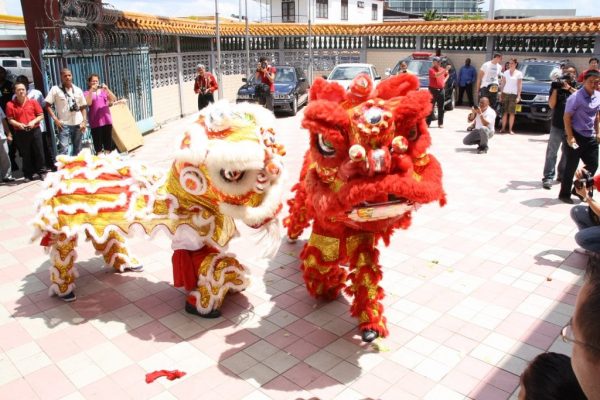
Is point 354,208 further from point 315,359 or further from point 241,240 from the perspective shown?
point 241,240

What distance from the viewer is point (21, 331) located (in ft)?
13.9

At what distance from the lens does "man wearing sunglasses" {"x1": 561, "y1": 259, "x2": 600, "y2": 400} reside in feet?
3.53

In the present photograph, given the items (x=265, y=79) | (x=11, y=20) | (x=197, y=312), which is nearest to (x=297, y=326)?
(x=197, y=312)

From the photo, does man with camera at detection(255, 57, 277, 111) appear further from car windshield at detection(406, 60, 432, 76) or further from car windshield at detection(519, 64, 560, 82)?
car windshield at detection(519, 64, 560, 82)

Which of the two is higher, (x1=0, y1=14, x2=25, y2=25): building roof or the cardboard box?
(x1=0, y1=14, x2=25, y2=25): building roof

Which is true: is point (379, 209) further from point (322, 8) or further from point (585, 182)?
point (322, 8)

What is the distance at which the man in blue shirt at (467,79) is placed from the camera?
16.8 meters

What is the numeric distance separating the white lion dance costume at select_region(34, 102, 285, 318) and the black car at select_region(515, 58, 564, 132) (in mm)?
9796

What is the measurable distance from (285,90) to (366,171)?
1195 cm

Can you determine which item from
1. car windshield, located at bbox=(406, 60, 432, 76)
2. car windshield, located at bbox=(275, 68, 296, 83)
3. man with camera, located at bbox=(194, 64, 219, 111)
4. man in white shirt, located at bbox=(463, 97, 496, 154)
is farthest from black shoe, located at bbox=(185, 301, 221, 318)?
car windshield, located at bbox=(406, 60, 432, 76)

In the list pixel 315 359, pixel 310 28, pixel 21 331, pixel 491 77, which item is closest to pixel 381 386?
pixel 315 359

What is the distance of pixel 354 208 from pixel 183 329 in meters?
1.85

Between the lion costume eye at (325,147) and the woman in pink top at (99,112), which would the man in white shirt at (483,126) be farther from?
the lion costume eye at (325,147)

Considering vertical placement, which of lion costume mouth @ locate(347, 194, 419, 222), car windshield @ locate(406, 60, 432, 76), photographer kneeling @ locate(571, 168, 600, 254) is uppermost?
car windshield @ locate(406, 60, 432, 76)
